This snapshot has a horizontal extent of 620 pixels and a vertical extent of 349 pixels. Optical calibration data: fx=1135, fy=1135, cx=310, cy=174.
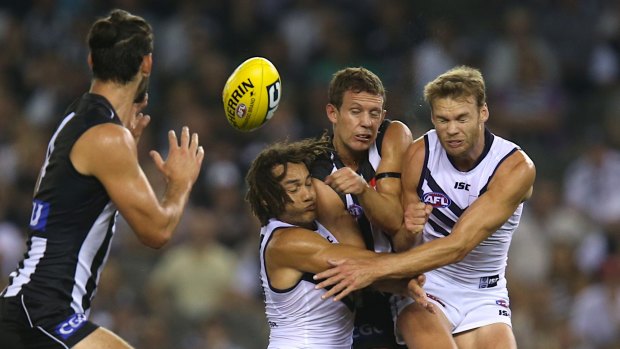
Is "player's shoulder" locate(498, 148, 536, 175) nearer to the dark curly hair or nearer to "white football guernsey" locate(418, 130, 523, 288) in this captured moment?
"white football guernsey" locate(418, 130, 523, 288)

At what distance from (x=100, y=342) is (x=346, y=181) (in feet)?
5.41

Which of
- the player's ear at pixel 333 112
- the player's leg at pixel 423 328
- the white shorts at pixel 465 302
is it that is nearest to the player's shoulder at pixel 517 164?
the white shorts at pixel 465 302

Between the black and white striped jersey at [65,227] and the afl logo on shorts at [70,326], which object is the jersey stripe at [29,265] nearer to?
the black and white striped jersey at [65,227]

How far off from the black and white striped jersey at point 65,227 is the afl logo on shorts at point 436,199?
198 cm

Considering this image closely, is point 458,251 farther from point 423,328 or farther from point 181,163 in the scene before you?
point 181,163

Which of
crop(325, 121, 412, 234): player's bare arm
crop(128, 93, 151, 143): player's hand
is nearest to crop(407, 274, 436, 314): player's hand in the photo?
crop(325, 121, 412, 234): player's bare arm

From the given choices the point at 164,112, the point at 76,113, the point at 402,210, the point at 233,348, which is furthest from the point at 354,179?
the point at 164,112

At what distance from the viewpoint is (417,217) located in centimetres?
669

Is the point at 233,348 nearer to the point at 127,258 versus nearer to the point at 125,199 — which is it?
the point at 127,258

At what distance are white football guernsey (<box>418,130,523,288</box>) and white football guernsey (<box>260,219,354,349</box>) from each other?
66 centimetres

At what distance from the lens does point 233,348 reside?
11.9 metres

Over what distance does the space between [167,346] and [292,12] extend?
512 cm

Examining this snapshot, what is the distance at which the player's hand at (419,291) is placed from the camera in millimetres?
6625

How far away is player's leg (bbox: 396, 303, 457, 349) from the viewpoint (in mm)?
6730
